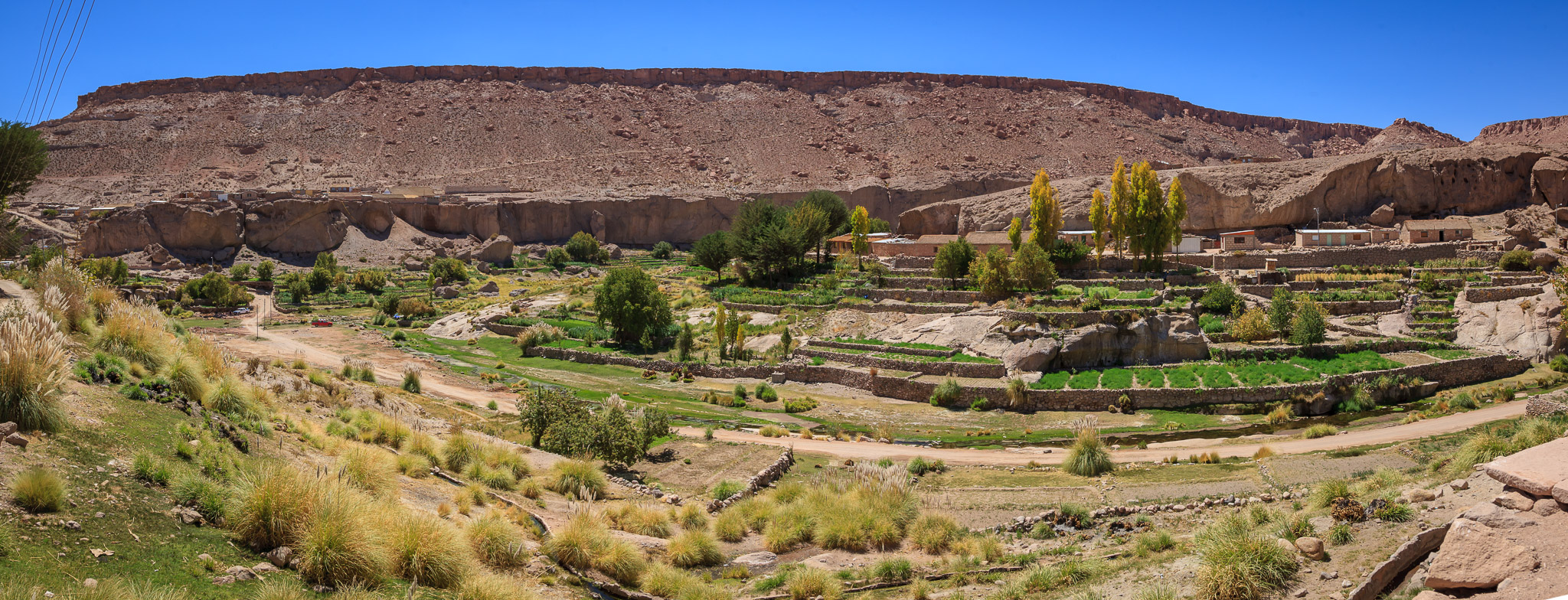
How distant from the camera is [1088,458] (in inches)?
736

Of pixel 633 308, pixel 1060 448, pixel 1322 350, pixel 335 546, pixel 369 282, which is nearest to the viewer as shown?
pixel 335 546

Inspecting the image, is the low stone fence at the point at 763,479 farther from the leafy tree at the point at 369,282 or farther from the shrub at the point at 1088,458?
the leafy tree at the point at 369,282

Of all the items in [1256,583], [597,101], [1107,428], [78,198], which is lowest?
[1107,428]

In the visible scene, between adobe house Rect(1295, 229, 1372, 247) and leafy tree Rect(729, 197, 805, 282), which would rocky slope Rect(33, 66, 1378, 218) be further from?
adobe house Rect(1295, 229, 1372, 247)

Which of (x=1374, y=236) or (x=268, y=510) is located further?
(x=1374, y=236)

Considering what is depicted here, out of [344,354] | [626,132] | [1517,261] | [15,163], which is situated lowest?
[344,354]

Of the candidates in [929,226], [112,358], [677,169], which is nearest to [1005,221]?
[929,226]

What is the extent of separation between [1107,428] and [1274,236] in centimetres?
3226

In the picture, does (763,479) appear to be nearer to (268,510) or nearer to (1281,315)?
(268,510)

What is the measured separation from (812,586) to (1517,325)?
31.3 metres

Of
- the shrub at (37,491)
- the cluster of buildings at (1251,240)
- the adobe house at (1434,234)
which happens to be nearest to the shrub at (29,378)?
the shrub at (37,491)

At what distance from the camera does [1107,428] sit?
24.7 m

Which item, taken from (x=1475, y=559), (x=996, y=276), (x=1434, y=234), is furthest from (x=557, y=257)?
(x=1475, y=559)

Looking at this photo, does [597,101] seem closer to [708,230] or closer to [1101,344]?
[708,230]
